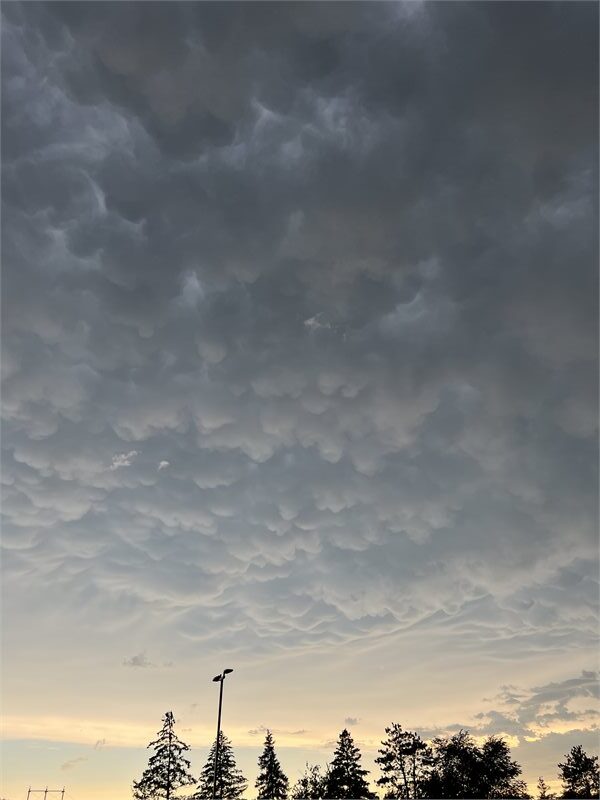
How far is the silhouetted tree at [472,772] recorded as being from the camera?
280 ft

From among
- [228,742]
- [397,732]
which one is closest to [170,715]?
[228,742]

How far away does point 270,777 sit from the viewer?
103312mm

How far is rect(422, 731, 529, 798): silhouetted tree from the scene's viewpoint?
85.3 metres

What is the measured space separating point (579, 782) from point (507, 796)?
1919 cm

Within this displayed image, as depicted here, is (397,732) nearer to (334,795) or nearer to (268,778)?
(334,795)

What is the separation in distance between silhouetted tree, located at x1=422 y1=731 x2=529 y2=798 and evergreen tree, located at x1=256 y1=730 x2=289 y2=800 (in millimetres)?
27607

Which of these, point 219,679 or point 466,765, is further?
point 466,765

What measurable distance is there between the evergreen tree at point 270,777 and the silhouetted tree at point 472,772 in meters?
27.6

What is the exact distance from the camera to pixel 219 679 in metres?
48.6

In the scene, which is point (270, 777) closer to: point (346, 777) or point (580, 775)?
point (346, 777)

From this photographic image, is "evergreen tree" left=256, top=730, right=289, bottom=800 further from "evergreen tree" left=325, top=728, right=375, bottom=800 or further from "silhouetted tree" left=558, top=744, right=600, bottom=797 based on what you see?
"silhouetted tree" left=558, top=744, right=600, bottom=797

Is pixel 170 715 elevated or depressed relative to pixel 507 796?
elevated

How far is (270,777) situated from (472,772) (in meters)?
34.4

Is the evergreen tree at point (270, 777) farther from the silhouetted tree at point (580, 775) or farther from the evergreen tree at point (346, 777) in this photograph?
the silhouetted tree at point (580, 775)
